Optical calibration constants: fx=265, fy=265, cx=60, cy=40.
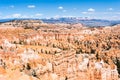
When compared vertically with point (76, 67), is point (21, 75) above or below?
above

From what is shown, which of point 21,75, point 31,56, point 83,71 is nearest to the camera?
point 21,75

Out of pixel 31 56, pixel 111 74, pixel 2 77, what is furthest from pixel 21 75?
pixel 31 56

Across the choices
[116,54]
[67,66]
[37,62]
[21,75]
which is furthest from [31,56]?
[21,75]

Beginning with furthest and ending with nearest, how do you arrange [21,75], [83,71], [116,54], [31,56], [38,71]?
[116,54], [31,56], [83,71], [38,71], [21,75]

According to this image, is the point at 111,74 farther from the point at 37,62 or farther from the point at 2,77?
the point at 2,77

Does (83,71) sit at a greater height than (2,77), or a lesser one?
lesser

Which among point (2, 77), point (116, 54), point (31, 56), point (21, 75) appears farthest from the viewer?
point (116, 54)

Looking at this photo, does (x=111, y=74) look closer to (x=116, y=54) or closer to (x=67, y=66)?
(x=67, y=66)

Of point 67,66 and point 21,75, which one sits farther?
point 67,66

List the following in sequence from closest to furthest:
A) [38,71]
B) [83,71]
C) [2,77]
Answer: [2,77]
[38,71]
[83,71]
